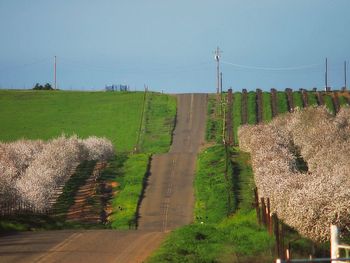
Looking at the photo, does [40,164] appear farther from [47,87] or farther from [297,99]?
[47,87]

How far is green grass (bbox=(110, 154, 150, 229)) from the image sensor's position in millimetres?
60531

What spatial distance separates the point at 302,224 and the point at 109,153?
177 ft

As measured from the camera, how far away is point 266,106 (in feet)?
382

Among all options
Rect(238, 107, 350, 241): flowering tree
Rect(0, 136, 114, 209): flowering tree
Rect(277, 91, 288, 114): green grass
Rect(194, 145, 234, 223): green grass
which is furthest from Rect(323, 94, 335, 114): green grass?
Rect(0, 136, 114, 209): flowering tree

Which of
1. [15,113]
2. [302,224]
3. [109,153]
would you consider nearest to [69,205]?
[109,153]

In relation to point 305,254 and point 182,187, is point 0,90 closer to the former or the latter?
point 182,187

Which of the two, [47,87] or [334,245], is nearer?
[334,245]

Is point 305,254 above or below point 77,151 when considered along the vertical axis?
below

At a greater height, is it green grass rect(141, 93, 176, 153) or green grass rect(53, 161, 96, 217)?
green grass rect(141, 93, 176, 153)

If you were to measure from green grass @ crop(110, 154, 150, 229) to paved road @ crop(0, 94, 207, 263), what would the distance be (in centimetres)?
80

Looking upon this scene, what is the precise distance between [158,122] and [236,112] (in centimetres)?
1129

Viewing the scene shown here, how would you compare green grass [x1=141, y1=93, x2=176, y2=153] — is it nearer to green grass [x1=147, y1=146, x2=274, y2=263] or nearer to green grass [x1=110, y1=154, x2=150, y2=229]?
green grass [x1=110, y1=154, x2=150, y2=229]

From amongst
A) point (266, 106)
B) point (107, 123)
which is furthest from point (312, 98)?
point (107, 123)

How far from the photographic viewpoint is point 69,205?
66062 mm
